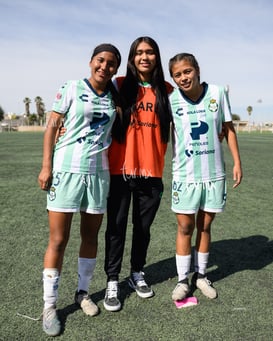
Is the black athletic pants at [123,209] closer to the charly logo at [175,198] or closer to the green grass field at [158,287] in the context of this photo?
the charly logo at [175,198]

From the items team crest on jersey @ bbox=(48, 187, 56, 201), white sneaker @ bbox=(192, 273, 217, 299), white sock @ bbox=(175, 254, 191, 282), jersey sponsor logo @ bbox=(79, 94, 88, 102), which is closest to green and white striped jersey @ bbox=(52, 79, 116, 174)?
jersey sponsor logo @ bbox=(79, 94, 88, 102)

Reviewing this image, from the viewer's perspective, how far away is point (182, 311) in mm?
2857

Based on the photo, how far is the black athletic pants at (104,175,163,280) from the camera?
3008 mm

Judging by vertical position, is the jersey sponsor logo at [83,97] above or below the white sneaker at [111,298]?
above

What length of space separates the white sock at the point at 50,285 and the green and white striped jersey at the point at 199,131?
3.88 feet

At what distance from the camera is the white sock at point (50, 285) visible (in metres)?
2.65

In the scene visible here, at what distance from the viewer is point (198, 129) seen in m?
2.95

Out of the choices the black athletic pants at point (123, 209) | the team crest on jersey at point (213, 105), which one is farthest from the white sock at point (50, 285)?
the team crest on jersey at point (213, 105)

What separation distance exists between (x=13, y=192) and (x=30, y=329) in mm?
4450

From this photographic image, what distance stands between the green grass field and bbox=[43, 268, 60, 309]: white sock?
0.49 feet

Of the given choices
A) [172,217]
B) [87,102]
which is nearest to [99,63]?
[87,102]

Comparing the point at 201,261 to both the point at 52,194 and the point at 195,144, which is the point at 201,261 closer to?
the point at 195,144

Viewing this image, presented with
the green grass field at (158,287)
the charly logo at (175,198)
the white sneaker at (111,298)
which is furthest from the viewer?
the charly logo at (175,198)

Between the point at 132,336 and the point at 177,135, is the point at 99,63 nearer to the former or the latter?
the point at 177,135
